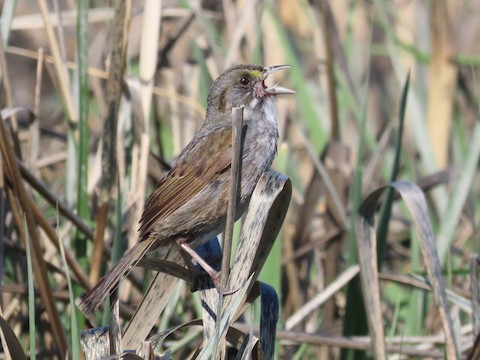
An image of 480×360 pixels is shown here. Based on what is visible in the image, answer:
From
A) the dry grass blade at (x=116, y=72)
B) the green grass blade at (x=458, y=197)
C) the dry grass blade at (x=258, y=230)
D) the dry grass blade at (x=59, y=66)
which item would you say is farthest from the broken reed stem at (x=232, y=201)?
the green grass blade at (x=458, y=197)

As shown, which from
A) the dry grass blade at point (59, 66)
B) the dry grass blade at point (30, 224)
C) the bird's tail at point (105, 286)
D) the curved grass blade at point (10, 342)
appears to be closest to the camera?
the curved grass blade at point (10, 342)

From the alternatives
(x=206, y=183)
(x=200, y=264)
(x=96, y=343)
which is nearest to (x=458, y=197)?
(x=206, y=183)

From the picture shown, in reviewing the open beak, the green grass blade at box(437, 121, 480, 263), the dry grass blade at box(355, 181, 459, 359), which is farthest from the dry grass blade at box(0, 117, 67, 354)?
the green grass blade at box(437, 121, 480, 263)

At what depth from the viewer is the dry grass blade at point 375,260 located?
2.80 meters

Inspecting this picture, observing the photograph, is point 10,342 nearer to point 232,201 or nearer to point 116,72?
point 232,201

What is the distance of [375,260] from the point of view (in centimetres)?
293

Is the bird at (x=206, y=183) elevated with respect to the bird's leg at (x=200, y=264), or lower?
elevated

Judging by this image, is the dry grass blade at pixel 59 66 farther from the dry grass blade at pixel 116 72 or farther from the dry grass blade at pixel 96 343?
the dry grass blade at pixel 96 343

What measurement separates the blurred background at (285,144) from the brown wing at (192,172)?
0.16m

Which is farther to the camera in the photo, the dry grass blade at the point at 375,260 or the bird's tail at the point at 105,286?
the dry grass blade at the point at 375,260

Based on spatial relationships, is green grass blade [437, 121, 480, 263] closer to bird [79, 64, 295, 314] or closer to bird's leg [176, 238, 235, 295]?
bird [79, 64, 295, 314]

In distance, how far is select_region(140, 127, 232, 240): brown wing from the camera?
289 cm

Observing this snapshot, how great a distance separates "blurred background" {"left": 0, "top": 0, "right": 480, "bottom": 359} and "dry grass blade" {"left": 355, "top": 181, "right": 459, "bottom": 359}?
0.15 metres

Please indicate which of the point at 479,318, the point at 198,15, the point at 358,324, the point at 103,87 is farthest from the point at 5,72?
the point at 479,318
